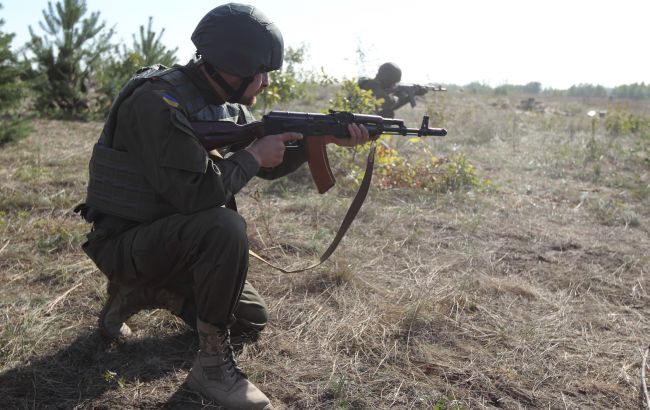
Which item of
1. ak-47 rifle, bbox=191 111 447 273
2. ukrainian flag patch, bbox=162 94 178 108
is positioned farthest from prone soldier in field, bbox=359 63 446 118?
ukrainian flag patch, bbox=162 94 178 108

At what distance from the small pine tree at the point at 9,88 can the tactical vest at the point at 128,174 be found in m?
4.88

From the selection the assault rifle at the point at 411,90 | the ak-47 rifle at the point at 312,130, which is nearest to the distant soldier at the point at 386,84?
the assault rifle at the point at 411,90

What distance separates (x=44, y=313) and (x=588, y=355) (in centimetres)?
279

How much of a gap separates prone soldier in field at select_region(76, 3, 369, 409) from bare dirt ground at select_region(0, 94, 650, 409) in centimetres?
26

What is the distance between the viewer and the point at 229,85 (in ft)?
8.35

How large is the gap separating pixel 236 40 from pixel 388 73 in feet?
21.6

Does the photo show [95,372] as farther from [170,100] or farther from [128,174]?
[170,100]

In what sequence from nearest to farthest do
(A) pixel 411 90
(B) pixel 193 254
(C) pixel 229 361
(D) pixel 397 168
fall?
(B) pixel 193 254
(C) pixel 229 361
(D) pixel 397 168
(A) pixel 411 90

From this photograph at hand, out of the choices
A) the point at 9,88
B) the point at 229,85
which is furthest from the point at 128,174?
the point at 9,88

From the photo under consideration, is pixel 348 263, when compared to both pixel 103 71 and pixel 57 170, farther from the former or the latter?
pixel 103 71

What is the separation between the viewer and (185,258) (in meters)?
2.36

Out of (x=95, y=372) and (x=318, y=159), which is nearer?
(x=95, y=372)

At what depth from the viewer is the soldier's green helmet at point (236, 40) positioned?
96.3 inches

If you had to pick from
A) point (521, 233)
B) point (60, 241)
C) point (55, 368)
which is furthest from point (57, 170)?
point (521, 233)
